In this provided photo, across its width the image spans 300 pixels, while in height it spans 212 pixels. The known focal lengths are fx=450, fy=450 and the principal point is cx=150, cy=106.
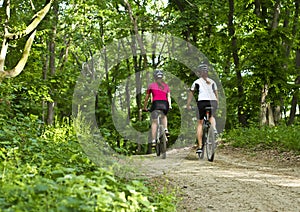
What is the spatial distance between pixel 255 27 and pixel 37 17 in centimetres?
802

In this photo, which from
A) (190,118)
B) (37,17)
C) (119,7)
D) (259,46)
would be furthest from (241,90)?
(119,7)

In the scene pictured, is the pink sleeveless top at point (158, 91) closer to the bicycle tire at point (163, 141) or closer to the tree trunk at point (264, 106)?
the bicycle tire at point (163, 141)

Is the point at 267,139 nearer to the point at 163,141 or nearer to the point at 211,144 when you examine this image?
the point at 211,144

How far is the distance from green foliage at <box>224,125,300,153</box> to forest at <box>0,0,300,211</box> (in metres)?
0.04

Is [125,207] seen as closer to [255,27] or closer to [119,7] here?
[255,27]

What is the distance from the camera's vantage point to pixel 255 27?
50.5 ft

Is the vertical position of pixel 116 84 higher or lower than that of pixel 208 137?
higher

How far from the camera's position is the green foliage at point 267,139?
36.7ft

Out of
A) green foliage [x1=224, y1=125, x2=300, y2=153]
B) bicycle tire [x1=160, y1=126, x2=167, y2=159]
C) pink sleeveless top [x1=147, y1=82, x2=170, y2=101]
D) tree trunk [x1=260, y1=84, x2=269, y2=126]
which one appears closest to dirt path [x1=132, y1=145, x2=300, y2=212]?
bicycle tire [x1=160, y1=126, x2=167, y2=159]

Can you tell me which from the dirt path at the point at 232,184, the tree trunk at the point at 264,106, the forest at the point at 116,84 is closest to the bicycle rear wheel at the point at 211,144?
the dirt path at the point at 232,184

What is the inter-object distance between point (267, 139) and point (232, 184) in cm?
562

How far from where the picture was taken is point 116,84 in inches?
1062

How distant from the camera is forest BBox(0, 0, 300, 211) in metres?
4.76

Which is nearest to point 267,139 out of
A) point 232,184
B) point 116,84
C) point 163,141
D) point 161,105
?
point 163,141
